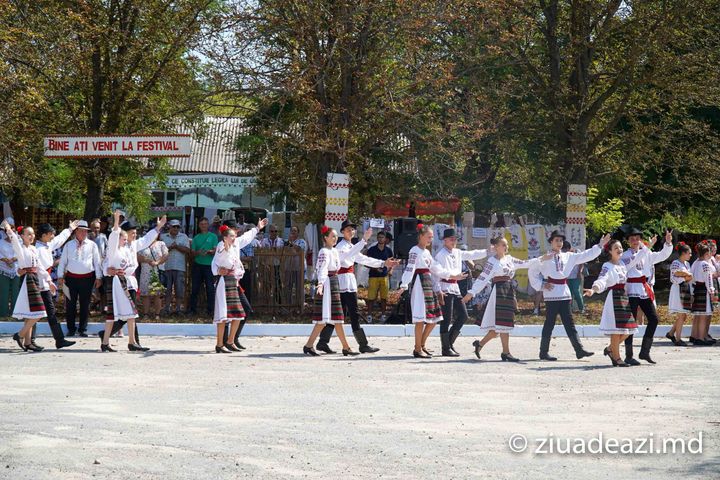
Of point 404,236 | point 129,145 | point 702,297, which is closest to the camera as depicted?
point 702,297

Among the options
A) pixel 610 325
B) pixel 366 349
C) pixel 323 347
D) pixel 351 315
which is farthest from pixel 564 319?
pixel 323 347

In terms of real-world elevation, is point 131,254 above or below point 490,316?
above

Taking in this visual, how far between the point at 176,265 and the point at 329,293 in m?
5.77

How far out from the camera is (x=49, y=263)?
16.1m

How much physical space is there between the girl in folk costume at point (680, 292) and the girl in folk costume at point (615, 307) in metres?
3.54

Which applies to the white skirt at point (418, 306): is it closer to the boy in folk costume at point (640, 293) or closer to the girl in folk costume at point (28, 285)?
the boy in folk costume at point (640, 293)

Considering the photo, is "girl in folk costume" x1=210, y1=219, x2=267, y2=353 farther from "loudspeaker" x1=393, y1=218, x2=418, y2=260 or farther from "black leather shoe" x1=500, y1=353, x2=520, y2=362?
"loudspeaker" x1=393, y1=218, x2=418, y2=260

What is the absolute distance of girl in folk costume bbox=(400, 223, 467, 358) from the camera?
51.0 ft

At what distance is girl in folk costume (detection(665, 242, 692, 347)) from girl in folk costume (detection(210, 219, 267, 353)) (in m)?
7.04

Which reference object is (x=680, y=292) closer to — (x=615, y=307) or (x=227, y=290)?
(x=615, y=307)

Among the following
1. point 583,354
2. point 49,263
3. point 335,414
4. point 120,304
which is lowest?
point 335,414

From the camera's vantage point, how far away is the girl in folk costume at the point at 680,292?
18.0 metres

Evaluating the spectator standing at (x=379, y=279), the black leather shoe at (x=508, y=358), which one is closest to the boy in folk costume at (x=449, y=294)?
the black leather shoe at (x=508, y=358)

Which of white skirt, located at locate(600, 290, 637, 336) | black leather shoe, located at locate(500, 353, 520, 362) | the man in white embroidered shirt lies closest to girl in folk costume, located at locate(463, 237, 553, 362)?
black leather shoe, located at locate(500, 353, 520, 362)
